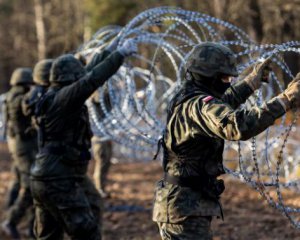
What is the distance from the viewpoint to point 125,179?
13.3 metres

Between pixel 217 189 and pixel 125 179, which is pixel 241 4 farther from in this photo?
pixel 217 189

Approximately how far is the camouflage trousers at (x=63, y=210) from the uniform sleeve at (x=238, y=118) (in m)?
2.26

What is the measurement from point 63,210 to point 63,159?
0.48m

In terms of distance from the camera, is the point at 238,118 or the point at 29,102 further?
the point at 29,102

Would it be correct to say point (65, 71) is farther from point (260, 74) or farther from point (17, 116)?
point (17, 116)

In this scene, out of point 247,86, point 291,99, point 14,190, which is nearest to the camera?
point 291,99

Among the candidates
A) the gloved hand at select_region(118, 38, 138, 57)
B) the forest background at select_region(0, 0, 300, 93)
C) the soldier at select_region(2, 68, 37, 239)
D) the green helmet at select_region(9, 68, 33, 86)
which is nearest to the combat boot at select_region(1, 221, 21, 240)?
the soldier at select_region(2, 68, 37, 239)

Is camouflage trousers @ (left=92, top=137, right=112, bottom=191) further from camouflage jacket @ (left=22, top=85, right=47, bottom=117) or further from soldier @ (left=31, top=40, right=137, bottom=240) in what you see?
soldier @ (left=31, top=40, right=137, bottom=240)

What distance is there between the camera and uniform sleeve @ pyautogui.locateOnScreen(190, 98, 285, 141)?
12.1 feet

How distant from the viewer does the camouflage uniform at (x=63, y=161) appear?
19.0ft

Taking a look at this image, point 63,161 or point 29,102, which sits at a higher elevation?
point 63,161

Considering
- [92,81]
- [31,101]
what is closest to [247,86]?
[92,81]

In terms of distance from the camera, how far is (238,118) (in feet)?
12.2

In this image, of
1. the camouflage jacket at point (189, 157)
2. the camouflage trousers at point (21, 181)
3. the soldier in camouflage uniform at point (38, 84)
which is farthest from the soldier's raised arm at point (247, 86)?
the camouflage trousers at point (21, 181)
